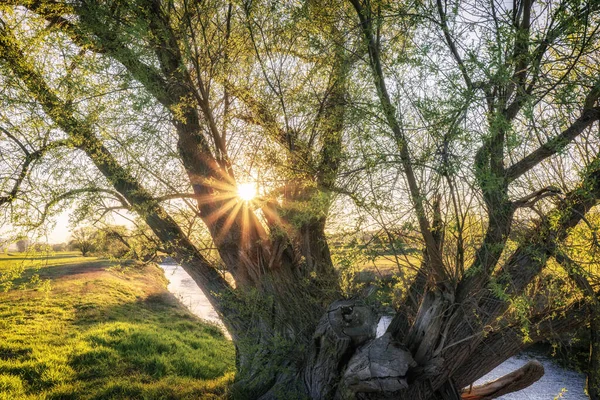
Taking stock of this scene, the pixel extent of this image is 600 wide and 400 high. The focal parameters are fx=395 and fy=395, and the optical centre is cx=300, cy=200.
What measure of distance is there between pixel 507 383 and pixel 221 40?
7.42 m

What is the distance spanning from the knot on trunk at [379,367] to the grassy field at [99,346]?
9.21ft

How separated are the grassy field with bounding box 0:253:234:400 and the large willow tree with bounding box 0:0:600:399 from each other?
57.6 inches

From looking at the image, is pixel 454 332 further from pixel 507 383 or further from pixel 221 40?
pixel 221 40

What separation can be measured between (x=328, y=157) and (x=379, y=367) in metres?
2.73

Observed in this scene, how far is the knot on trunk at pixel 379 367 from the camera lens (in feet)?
14.4

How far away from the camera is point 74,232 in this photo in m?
6.68

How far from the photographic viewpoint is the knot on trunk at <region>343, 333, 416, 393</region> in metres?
4.40

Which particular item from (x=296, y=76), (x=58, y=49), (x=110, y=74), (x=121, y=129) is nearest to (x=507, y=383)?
(x=296, y=76)

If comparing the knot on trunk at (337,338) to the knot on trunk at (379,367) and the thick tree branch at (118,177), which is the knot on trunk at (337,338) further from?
the thick tree branch at (118,177)

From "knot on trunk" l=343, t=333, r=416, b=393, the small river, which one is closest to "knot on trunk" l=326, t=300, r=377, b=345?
"knot on trunk" l=343, t=333, r=416, b=393

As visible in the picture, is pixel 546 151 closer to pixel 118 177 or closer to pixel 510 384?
pixel 510 384

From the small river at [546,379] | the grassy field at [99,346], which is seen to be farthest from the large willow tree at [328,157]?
the small river at [546,379]

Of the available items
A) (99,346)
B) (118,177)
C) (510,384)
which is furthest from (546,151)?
(99,346)

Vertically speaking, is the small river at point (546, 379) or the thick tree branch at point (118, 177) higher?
the thick tree branch at point (118, 177)
